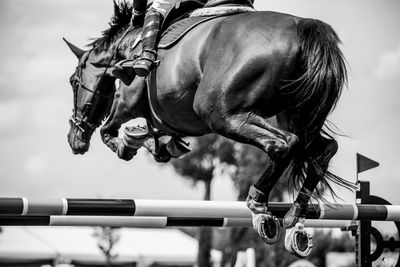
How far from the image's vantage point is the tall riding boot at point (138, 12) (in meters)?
6.62

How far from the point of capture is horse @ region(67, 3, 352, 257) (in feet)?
16.9

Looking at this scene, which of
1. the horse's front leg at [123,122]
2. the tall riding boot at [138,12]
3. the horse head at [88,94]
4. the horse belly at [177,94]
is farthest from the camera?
the horse head at [88,94]

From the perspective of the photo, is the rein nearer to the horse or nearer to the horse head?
the horse head

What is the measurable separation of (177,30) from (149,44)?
8.6 inches

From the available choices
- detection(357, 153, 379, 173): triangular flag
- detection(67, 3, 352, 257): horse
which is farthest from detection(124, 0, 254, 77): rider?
detection(357, 153, 379, 173): triangular flag

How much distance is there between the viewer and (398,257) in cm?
688

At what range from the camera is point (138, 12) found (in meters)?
6.64

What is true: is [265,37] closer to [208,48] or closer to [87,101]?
[208,48]

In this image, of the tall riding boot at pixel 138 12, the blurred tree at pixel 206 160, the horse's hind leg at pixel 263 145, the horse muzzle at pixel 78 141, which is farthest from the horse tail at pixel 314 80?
the blurred tree at pixel 206 160

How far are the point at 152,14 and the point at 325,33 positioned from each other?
1.40 meters

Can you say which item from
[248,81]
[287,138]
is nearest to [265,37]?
[248,81]

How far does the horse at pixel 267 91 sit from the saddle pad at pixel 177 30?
6cm

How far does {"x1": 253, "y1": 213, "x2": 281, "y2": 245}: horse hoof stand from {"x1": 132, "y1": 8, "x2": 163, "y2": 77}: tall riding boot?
131 cm

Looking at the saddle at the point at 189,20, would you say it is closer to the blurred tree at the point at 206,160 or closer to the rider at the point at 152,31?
the rider at the point at 152,31
